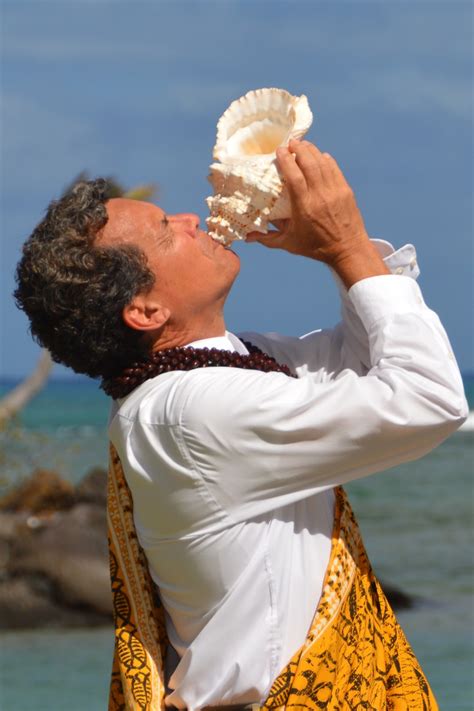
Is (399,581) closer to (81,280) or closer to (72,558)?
(72,558)

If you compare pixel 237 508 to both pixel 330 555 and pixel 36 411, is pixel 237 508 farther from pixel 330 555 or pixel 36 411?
pixel 36 411

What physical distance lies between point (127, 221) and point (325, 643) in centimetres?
94

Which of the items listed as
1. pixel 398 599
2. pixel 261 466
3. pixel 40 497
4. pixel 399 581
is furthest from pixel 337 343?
pixel 399 581

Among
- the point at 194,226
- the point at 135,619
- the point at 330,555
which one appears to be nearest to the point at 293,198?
the point at 194,226

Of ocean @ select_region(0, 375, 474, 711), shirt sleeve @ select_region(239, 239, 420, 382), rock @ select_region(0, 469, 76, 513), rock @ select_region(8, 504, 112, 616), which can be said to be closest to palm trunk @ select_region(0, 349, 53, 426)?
ocean @ select_region(0, 375, 474, 711)

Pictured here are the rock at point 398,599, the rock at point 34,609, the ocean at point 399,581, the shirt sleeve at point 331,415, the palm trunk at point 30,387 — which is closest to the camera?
the shirt sleeve at point 331,415

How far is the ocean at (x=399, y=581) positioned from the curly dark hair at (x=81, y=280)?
681 cm

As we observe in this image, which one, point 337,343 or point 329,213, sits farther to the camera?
point 337,343

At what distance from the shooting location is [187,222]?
279 centimetres

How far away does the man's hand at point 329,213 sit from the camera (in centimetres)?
262

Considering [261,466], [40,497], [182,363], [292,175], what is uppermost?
[292,175]

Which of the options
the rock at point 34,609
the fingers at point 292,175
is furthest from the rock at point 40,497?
the fingers at point 292,175

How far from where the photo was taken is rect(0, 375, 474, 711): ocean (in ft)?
32.2

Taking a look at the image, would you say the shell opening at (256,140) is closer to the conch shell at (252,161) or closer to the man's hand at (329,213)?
the conch shell at (252,161)
